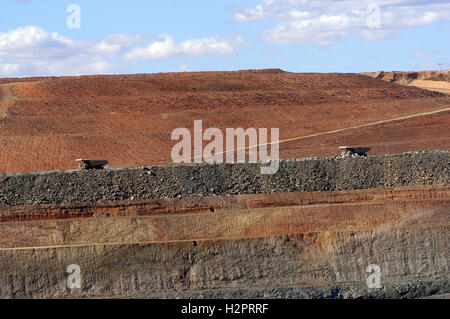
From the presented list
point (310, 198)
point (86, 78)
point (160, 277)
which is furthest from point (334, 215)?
point (86, 78)

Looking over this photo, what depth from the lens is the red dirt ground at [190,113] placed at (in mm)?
32094

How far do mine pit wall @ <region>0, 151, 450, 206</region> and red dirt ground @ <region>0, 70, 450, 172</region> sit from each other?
13.9 meters

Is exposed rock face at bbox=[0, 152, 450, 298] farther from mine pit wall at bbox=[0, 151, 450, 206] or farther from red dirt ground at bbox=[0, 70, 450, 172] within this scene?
red dirt ground at bbox=[0, 70, 450, 172]

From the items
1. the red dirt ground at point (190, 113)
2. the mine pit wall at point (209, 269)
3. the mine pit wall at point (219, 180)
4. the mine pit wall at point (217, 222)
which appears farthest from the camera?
the red dirt ground at point (190, 113)

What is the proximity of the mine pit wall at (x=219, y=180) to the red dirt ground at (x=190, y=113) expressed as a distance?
13.9 meters

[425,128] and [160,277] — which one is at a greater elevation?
[425,128]

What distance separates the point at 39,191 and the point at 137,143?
17.8 meters

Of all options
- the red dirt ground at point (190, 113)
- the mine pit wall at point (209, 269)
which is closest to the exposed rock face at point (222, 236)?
the mine pit wall at point (209, 269)

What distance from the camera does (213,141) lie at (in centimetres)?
3375

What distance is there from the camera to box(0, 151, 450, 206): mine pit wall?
1564 cm

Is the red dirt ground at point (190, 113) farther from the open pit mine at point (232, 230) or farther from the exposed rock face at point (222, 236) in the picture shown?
the exposed rock face at point (222, 236)

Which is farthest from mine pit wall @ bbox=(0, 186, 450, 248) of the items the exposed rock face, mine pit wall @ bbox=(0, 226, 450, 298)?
mine pit wall @ bbox=(0, 226, 450, 298)

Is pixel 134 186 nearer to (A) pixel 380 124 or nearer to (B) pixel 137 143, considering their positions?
(B) pixel 137 143

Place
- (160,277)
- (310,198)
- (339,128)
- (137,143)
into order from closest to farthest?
1. (160,277)
2. (310,198)
3. (137,143)
4. (339,128)
